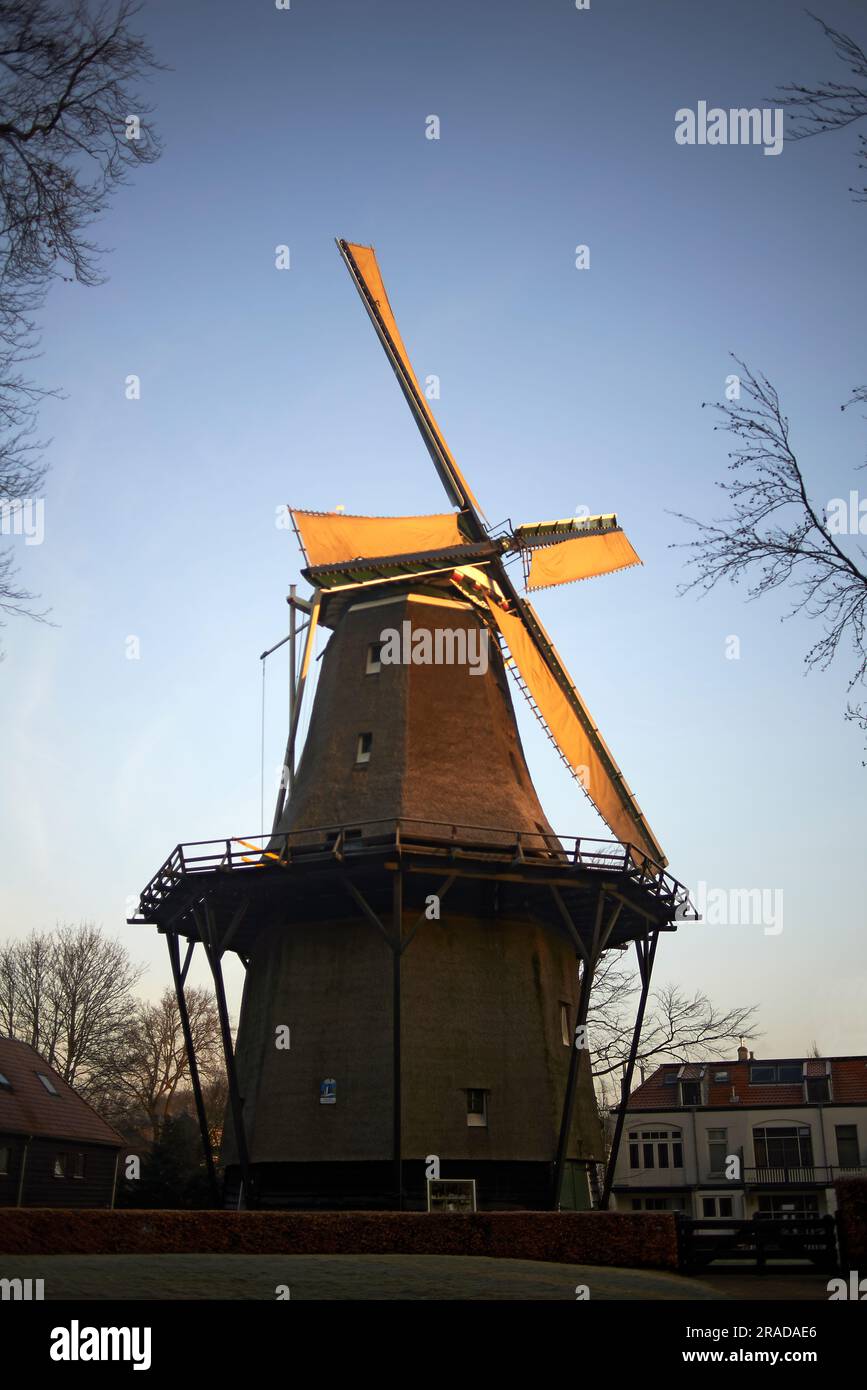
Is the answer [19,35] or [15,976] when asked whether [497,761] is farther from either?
[15,976]

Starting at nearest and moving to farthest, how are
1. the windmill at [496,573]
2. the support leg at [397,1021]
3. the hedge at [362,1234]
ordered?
the hedge at [362,1234]
the support leg at [397,1021]
the windmill at [496,573]

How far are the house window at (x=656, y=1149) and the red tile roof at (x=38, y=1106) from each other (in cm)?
2049

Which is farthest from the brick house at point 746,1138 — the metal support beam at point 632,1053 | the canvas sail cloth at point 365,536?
the canvas sail cloth at point 365,536

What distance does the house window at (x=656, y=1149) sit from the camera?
4675 cm

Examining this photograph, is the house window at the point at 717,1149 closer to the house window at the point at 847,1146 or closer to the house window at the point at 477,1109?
the house window at the point at 847,1146

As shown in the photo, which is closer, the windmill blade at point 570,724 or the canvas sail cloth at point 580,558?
the windmill blade at point 570,724

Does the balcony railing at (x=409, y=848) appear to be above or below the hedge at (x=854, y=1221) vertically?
above

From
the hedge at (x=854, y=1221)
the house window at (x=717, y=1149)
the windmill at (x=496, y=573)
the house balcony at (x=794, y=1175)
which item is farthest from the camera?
the house window at (x=717, y=1149)

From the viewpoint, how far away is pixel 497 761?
2883 cm

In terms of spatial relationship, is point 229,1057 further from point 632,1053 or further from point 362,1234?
point 632,1053

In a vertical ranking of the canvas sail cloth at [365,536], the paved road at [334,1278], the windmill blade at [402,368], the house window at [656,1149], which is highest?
the windmill blade at [402,368]

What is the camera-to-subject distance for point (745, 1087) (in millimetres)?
47406
